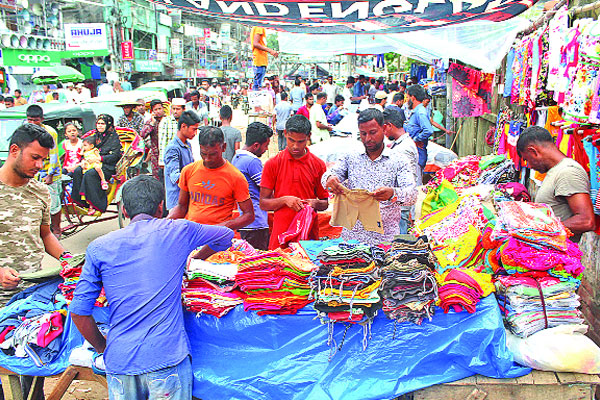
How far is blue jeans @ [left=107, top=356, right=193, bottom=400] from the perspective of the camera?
2.70 metres

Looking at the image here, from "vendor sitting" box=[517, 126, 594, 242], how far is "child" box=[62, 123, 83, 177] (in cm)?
677

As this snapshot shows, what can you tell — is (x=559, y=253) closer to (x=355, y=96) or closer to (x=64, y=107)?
(x=64, y=107)

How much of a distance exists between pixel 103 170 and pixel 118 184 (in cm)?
40

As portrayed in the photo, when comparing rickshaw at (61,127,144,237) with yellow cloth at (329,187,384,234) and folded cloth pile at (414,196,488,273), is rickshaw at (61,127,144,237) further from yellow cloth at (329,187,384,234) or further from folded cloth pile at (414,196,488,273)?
folded cloth pile at (414,196,488,273)

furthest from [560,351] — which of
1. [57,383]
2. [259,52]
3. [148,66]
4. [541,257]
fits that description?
[148,66]

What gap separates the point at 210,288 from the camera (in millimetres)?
3410

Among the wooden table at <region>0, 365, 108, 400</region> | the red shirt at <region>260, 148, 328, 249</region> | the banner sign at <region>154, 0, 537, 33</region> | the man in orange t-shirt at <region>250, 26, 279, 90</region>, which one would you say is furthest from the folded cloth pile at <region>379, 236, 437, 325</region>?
the man in orange t-shirt at <region>250, 26, 279, 90</region>

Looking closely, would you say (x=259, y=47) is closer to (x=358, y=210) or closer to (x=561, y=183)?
(x=358, y=210)

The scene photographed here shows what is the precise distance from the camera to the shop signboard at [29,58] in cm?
2388

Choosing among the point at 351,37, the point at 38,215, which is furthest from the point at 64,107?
the point at 38,215

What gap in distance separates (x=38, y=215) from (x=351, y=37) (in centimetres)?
680

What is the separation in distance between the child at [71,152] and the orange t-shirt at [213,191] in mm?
4410

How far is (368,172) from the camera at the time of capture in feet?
13.3

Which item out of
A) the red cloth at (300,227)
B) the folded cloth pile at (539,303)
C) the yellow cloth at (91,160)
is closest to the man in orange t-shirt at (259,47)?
the yellow cloth at (91,160)
